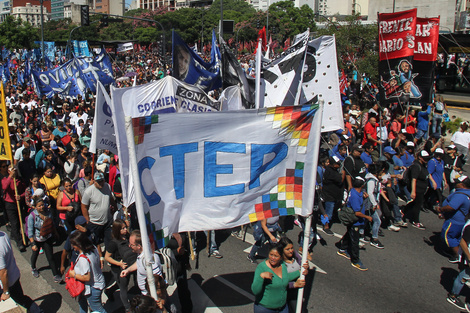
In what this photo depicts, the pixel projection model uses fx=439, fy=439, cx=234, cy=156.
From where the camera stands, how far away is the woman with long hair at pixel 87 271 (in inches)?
191

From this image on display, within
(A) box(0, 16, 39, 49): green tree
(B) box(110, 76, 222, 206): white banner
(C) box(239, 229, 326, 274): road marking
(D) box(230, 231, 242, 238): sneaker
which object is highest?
(A) box(0, 16, 39, 49): green tree

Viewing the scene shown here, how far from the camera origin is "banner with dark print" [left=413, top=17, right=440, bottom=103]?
11328 mm

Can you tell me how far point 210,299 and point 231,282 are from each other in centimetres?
56

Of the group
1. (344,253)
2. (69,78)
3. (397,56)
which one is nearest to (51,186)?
(344,253)

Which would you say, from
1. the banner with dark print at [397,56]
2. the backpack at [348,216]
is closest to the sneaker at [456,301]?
the backpack at [348,216]

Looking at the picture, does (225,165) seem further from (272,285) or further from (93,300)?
(93,300)

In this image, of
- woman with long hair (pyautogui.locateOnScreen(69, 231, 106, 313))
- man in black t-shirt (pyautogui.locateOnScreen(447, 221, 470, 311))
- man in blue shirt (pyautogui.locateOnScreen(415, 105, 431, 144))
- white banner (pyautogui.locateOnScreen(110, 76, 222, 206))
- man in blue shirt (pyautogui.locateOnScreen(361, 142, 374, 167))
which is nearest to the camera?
woman with long hair (pyautogui.locateOnScreen(69, 231, 106, 313))

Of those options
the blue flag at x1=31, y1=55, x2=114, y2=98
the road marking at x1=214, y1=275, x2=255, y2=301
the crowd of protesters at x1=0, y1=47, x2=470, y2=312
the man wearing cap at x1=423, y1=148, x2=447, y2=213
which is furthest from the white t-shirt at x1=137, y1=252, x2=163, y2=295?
the blue flag at x1=31, y1=55, x2=114, y2=98

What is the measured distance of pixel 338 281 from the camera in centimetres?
653

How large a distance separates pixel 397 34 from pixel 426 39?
3.02 ft

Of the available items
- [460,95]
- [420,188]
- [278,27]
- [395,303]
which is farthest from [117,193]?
[278,27]

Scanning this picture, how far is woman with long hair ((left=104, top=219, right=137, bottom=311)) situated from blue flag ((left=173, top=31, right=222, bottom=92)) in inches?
175

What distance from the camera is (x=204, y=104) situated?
7789mm

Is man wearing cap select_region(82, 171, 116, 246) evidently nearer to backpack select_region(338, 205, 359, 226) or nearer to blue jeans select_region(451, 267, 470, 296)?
backpack select_region(338, 205, 359, 226)
